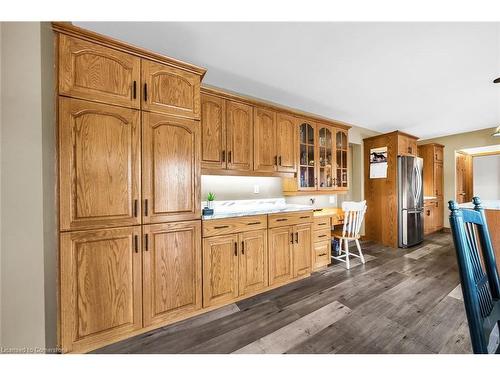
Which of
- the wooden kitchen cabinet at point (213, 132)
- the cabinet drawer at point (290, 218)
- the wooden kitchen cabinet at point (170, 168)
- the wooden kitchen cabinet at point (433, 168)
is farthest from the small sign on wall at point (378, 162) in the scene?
the wooden kitchen cabinet at point (170, 168)

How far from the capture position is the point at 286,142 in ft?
9.46

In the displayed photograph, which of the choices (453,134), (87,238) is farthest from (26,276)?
(453,134)

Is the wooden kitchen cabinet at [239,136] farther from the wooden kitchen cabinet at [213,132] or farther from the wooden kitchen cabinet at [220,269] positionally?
the wooden kitchen cabinet at [220,269]

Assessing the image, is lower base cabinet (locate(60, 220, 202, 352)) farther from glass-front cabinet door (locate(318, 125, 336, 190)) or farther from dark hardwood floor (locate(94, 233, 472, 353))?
glass-front cabinet door (locate(318, 125, 336, 190))

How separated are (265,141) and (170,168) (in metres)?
1.36

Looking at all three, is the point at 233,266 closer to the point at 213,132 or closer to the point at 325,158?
the point at 213,132

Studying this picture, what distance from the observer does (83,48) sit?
1.44m

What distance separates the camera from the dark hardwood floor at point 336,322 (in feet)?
4.98

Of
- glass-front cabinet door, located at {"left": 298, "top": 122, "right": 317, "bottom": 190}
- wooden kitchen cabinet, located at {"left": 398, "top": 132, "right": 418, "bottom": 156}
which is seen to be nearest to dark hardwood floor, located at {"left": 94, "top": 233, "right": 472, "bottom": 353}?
glass-front cabinet door, located at {"left": 298, "top": 122, "right": 317, "bottom": 190}

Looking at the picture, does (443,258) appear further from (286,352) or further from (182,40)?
(182,40)

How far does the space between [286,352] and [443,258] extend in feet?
11.3

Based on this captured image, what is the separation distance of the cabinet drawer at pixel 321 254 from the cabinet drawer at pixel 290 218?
1.68ft

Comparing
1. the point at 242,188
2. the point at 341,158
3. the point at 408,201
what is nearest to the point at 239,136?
the point at 242,188

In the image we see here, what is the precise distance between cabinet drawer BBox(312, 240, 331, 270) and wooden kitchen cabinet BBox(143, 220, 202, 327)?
1688mm
